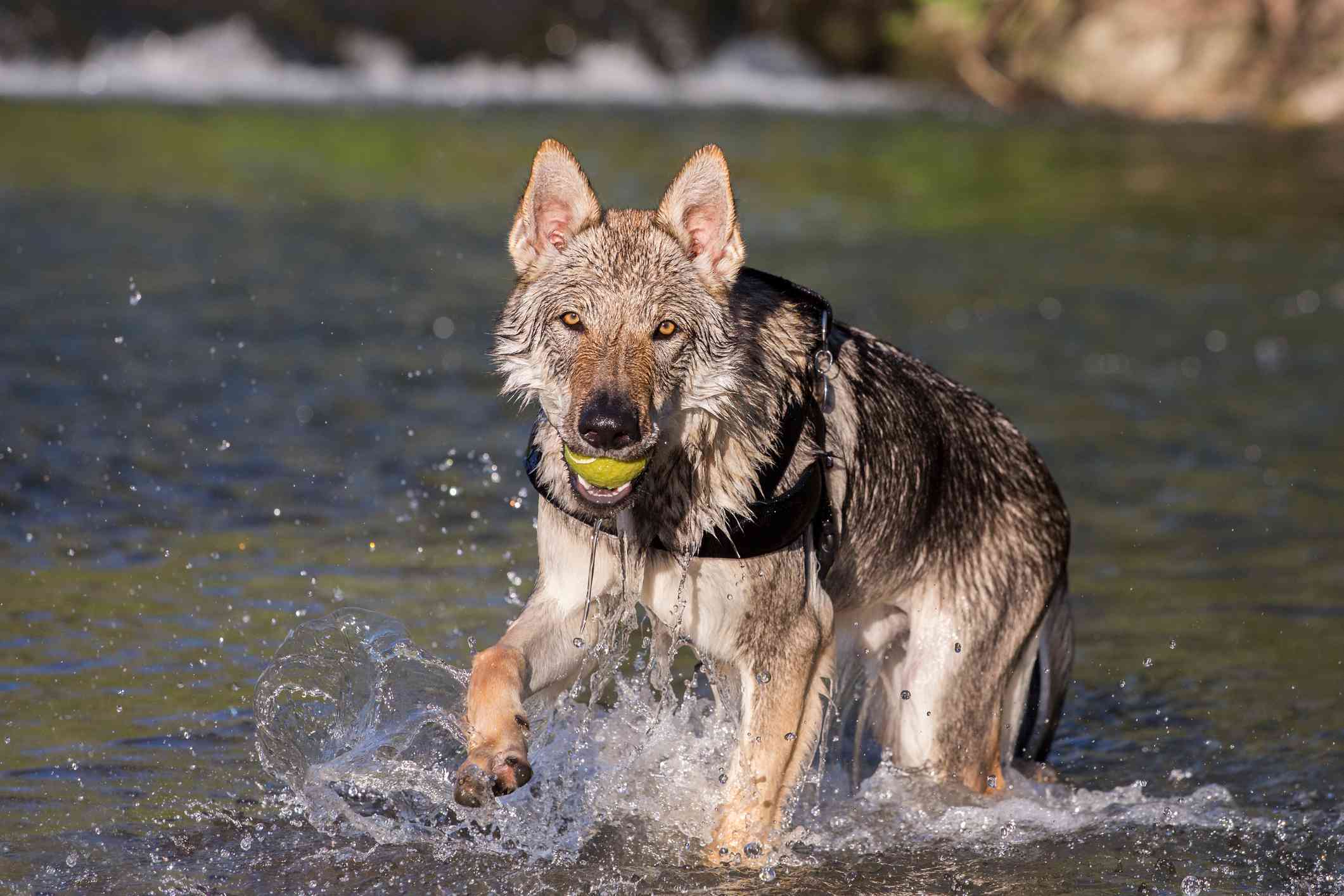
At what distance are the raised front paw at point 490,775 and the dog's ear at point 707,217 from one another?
1.47 metres

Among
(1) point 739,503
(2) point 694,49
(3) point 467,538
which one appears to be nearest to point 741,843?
(1) point 739,503

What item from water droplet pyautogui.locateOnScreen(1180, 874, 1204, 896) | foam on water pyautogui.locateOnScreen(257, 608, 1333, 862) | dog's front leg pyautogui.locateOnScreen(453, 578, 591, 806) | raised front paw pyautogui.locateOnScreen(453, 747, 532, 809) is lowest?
foam on water pyautogui.locateOnScreen(257, 608, 1333, 862)

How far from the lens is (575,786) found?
5.80m

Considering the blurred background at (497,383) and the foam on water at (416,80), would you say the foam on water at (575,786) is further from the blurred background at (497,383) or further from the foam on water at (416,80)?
the foam on water at (416,80)

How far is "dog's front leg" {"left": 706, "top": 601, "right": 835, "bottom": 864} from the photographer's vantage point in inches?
205

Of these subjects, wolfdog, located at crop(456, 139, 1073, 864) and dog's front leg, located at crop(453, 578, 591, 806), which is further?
wolfdog, located at crop(456, 139, 1073, 864)

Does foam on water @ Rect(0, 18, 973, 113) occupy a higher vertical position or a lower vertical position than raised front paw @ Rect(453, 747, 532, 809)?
higher

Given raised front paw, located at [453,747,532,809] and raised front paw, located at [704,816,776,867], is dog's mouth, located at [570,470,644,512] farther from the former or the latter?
raised front paw, located at [704,816,776,867]

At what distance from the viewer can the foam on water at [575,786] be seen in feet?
18.2

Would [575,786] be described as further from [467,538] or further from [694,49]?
[694,49]

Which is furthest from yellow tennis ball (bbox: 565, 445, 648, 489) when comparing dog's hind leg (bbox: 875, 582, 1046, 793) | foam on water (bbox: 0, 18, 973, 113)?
foam on water (bbox: 0, 18, 973, 113)

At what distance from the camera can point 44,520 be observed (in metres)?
8.31

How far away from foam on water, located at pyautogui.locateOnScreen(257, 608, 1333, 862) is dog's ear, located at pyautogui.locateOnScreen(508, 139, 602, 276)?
130 cm

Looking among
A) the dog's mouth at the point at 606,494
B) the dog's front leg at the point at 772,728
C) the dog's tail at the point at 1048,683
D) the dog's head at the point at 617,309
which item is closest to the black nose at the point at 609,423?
the dog's head at the point at 617,309
